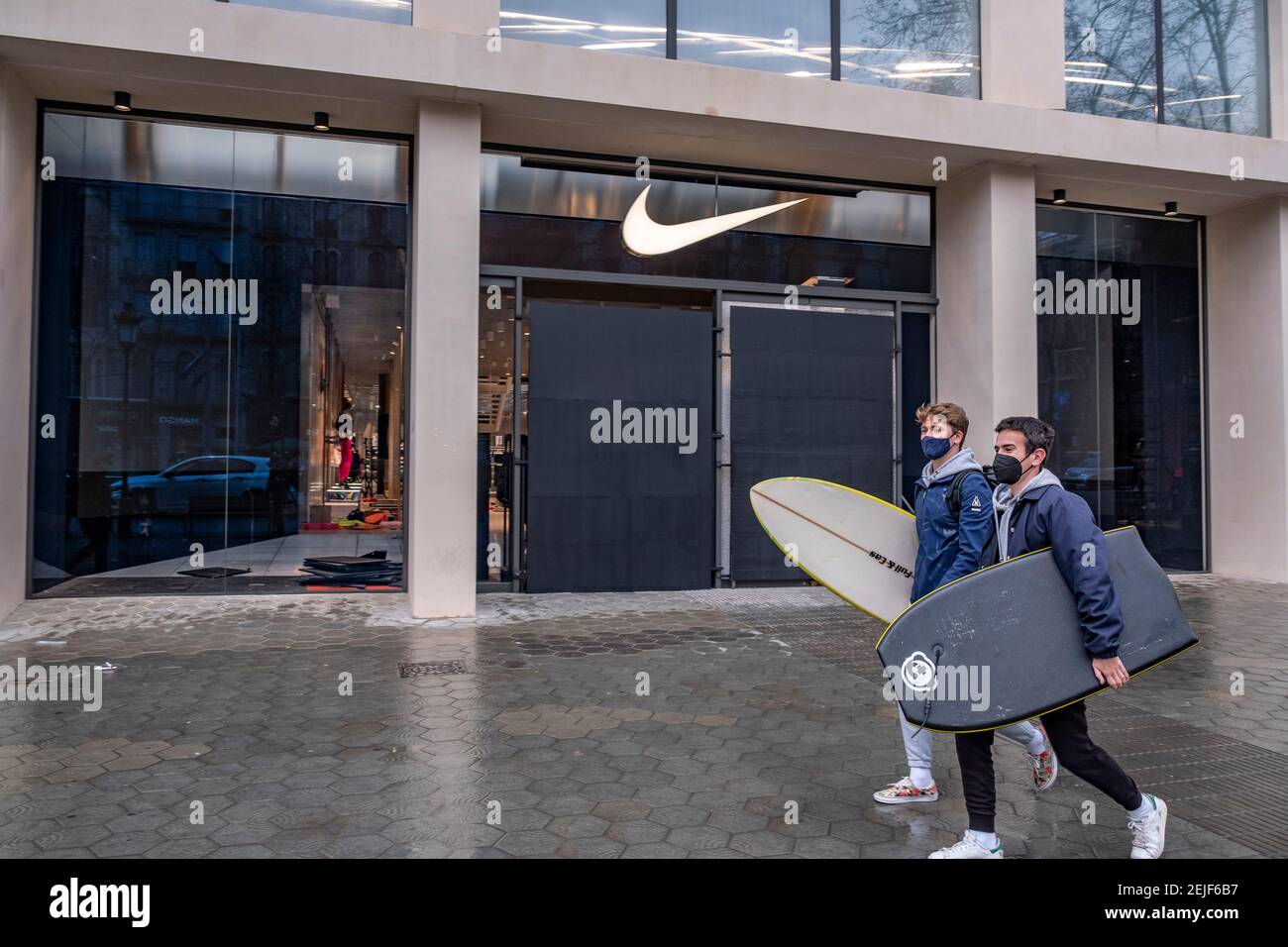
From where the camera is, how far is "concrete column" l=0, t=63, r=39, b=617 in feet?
26.9

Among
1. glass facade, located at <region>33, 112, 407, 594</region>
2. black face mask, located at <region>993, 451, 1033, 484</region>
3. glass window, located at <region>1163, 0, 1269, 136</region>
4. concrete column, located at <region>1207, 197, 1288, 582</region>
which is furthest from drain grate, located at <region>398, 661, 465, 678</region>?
glass window, located at <region>1163, 0, 1269, 136</region>

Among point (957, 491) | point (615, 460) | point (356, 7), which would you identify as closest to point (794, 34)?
point (356, 7)

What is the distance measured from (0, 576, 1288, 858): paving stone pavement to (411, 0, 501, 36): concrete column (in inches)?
245

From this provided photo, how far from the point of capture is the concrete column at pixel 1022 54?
1059 centimetres

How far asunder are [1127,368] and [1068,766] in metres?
11.1

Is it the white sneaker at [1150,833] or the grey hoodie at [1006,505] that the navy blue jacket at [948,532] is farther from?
the white sneaker at [1150,833]

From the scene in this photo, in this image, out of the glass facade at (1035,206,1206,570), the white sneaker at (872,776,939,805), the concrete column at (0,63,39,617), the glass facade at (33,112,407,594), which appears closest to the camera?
the white sneaker at (872,776,939,805)

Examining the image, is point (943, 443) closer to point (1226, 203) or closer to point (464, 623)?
point (464, 623)

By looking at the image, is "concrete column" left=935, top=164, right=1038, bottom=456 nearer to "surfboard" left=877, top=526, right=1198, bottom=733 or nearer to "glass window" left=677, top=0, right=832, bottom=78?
"glass window" left=677, top=0, right=832, bottom=78

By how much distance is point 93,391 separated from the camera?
934 cm

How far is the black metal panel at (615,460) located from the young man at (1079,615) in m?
6.90

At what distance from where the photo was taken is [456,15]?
29.1 ft

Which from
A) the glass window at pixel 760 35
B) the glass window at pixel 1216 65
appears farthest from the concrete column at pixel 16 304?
the glass window at pixel 1216 65
